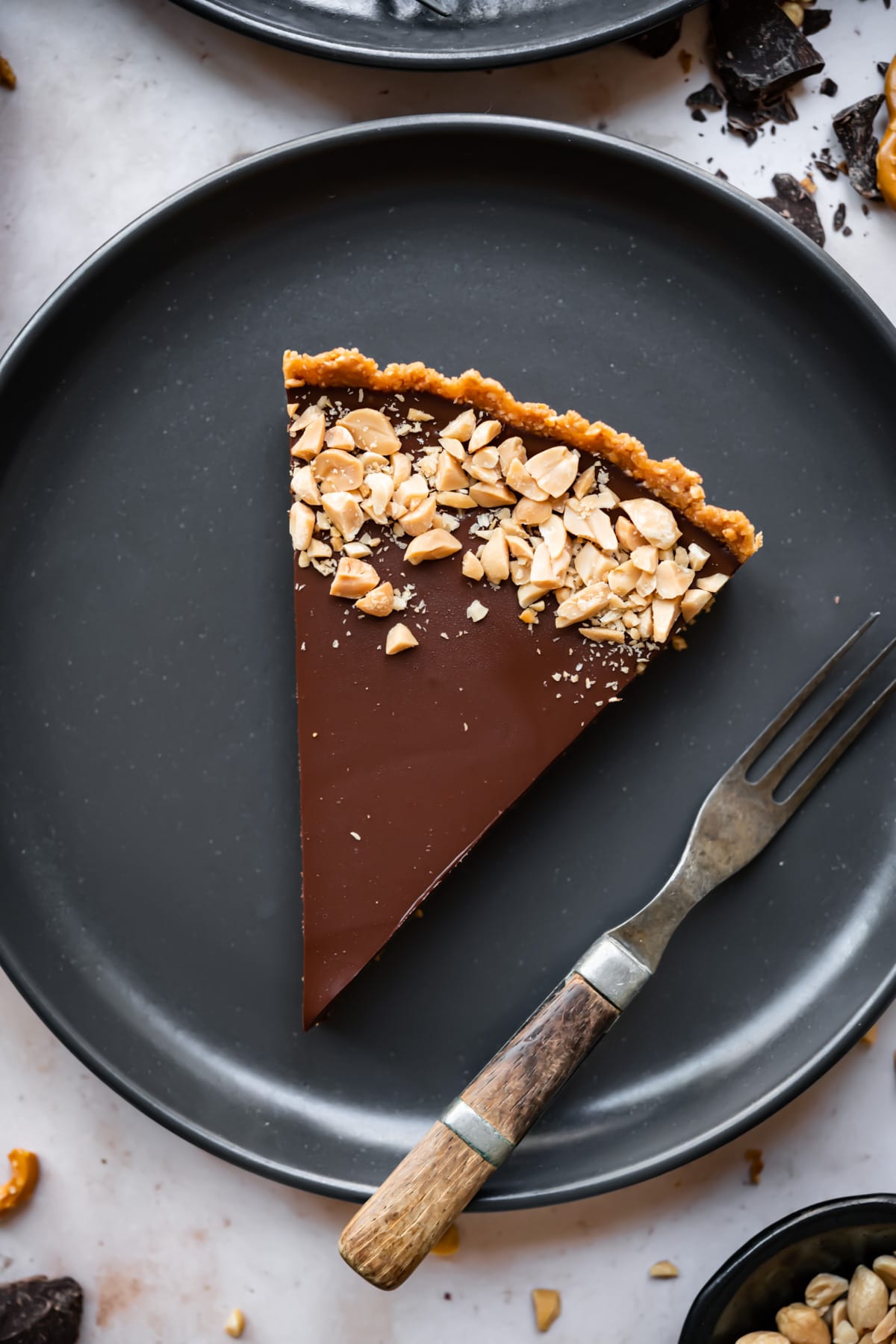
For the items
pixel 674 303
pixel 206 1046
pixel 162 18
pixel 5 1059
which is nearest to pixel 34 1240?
pixel 5 1059

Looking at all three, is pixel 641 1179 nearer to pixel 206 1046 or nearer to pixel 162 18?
pixel 206 1046

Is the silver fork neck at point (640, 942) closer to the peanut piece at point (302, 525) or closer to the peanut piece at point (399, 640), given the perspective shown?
the peanut piece at point (399, 640)

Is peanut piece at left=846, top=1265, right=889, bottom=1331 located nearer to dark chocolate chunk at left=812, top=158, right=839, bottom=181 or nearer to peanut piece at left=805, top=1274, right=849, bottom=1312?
peanut piece at left=805, top=1274, right=849, bottom=1312

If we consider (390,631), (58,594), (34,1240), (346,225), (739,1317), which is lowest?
(34,1240)

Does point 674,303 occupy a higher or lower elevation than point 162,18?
higher

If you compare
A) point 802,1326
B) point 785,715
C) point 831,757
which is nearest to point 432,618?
point 785,715

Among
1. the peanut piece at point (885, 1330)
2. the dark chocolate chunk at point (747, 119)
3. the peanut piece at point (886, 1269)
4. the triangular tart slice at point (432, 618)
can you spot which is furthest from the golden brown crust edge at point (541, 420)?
the peanut piece at point (885, 1330)

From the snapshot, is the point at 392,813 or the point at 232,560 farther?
the point at 232,560
